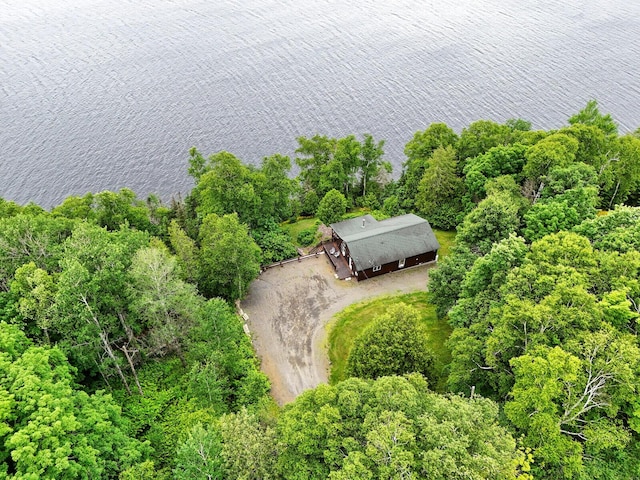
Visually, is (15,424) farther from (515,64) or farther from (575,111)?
(515,64)

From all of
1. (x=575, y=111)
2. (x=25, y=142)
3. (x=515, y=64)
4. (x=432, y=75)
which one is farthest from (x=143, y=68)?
(x=575, y=111)

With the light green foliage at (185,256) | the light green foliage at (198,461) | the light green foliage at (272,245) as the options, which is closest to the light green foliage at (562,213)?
the light green foliage at (272,245)

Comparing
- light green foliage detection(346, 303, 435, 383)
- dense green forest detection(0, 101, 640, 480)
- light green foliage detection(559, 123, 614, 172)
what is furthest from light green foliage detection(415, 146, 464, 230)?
light green foliage detection(346, 303, 435, 383)

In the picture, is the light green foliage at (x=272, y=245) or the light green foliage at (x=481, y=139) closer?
the light green foliage at (x=272, y=245)

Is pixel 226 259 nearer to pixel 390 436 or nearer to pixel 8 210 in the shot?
pixel 8 210

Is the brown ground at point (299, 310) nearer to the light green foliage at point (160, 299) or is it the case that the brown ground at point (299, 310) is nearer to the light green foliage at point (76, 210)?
the light green foliage at point (160, 299)

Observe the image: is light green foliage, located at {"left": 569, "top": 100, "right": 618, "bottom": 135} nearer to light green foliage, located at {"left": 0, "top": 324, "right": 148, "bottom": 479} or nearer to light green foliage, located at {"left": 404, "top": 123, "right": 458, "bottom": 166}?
light green foliage, located at {"left": 404, "top": 123, "right": 458, "bottom": 166}

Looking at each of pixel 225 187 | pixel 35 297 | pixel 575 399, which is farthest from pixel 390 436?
pixel 225 187
